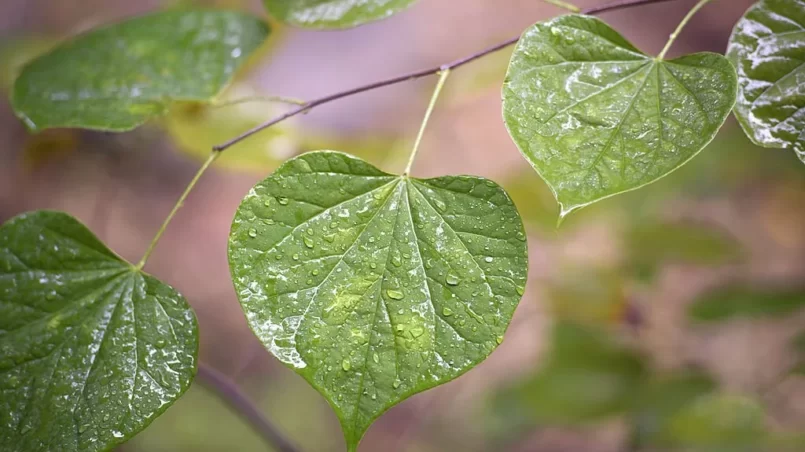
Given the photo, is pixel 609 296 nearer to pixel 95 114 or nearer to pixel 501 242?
pixel 501 242

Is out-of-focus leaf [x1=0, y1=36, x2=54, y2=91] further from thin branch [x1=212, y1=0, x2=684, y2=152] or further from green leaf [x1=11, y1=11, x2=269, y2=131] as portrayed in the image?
thin branch [x1=212, y1=0, x2=684, y2=152]

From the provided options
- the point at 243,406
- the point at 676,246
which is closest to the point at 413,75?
the point at 243,406

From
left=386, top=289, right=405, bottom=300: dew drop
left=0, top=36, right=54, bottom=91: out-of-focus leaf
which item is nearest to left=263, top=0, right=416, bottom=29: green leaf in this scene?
left=386, top=289, right=405, bottom=300: dew drop

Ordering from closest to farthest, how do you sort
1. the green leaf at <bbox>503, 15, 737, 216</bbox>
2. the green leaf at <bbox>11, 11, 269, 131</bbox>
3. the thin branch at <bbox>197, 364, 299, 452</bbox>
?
the green leaf at <bbox>503, 15, 737, 216</bbox>, the green leaf at <bbox>11, 11, 269, 131</bbox>, the thin branch at <bbox>197, 364, 299, 452</bbox>

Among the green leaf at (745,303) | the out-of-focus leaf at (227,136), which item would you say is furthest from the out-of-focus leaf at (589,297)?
the out-of-focus leaf at (227,136)

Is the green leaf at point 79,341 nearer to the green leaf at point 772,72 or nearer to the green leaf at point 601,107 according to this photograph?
the green leaf at point 601,107
